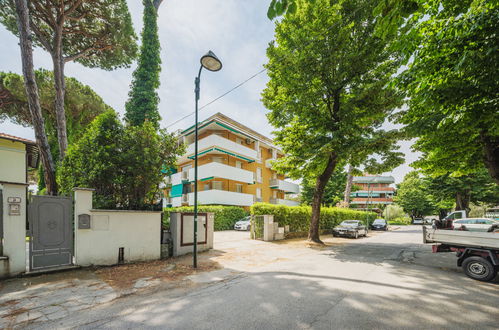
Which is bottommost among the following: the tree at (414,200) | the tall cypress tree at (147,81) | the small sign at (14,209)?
the tree at (414,200)

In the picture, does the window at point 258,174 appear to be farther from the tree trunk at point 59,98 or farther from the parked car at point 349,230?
the tree trunk at point 59,98

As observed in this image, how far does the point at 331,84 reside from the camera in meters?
10.4

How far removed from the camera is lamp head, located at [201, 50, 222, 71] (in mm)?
6438

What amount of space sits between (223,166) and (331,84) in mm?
13963

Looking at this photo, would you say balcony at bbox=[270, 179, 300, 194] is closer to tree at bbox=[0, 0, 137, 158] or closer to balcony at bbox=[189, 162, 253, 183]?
balcony at bbox=[189, 162, 253, 183]

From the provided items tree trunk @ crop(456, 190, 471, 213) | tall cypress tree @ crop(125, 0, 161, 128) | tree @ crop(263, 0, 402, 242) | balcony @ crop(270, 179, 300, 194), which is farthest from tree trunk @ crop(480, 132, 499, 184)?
tree trunk @ crop(456, 190, 471, 213)

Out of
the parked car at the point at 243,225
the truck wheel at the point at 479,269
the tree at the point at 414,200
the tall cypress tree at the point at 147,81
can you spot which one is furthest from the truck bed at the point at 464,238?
the tree at the point at 414,200

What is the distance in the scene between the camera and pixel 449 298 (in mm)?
4367

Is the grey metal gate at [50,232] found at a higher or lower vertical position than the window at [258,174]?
lower

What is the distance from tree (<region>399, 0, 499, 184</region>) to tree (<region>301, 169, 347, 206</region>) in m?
22.6

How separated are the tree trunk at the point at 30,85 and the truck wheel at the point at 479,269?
605 inches

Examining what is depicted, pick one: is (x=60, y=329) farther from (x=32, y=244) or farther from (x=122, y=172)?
(x=122, y=172)

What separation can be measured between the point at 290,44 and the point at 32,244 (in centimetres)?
1198

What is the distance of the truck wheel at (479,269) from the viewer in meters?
5.53
